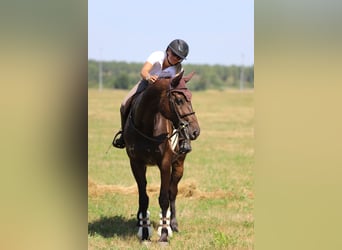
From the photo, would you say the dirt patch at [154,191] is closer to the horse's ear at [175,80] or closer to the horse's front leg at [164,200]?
the horse's front leg at [164,200]

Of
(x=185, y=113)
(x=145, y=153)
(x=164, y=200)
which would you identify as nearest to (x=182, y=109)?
(x=185, y=113)

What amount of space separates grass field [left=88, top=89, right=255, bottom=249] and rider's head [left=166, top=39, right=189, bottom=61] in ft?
4.17

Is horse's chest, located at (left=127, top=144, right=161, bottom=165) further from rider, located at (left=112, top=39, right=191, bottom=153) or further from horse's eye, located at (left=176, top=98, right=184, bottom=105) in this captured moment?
horse's eye, located at (left=176, top=98, right=184, bottom=105)

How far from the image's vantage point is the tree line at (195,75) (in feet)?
36.1

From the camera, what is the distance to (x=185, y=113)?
12.7 feet

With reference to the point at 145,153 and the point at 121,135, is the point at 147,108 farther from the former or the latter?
the point at 121,135

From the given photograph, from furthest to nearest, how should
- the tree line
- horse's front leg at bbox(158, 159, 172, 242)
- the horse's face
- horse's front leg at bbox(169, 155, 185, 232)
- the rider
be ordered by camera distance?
the tree line
horse's front leg at bbox(169, 155, 185, 232)
horse's front leg at bbox(158, 159, 172, 242)
the rider
the horse's face

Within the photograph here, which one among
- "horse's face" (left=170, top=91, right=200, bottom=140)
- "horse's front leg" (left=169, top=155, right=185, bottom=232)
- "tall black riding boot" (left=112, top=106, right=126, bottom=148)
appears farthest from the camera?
"horse's front leg" (left=169, top=155, right=185, bottom=232)

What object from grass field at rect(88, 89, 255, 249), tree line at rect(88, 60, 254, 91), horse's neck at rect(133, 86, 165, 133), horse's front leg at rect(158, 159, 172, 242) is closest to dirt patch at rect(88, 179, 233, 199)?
grass field at rect(88, 89, 255, 249)

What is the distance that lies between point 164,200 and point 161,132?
0.48 m

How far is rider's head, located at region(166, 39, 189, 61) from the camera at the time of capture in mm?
3984

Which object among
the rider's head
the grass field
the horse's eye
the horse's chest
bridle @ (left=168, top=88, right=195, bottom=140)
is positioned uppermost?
the rider's head

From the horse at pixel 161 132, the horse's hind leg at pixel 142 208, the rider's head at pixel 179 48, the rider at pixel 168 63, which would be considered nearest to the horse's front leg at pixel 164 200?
the horse at pixel 161 132
